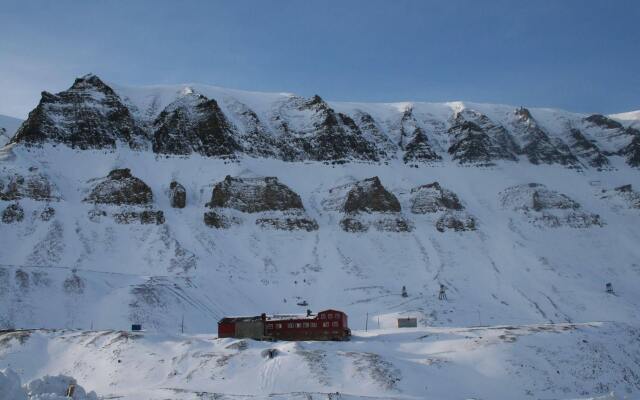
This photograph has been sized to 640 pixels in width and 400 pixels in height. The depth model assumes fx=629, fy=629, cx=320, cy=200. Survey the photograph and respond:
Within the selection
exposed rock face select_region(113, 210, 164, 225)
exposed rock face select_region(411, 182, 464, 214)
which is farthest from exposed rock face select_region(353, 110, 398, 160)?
exposed rock face select_region(113, 210, 164, 225)

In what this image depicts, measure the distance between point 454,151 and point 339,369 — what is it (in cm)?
8170

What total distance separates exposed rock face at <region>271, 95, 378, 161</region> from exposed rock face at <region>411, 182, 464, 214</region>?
17477mm

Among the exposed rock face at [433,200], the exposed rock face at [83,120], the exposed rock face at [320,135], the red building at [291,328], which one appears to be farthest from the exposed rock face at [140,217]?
the exposed rock face at [433,200]

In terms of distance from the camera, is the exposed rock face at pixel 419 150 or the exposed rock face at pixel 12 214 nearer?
the exposed rock face at pixel 12 214

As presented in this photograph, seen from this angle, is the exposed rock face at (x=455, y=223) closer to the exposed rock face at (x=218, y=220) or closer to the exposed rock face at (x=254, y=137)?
the exposed rock face at (x=218, y=220)

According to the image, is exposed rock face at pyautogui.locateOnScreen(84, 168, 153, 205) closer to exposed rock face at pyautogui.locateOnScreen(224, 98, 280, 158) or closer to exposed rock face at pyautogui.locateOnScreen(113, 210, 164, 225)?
exposed rock face at pyautogui.locateOnScreen(113, 210, 164, 225)

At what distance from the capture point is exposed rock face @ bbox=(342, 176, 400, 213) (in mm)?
88750

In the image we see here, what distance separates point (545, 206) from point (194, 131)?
185 feet

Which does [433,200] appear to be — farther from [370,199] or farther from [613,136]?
[613,136]

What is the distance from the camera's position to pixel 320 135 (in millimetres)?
110500

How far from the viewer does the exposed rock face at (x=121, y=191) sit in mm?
81250

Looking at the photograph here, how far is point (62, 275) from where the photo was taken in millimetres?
62062

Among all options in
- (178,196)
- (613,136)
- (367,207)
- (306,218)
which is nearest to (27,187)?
(178,196)

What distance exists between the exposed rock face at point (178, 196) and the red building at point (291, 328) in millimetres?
37509
